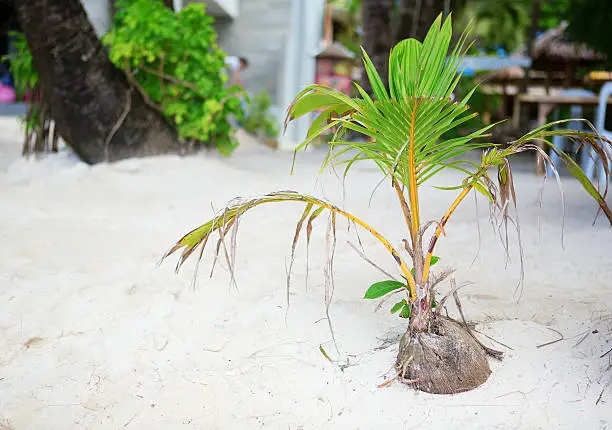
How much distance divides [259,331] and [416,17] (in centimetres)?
571

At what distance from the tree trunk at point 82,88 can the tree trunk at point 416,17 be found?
11.9 ft

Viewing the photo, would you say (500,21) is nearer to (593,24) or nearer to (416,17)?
(416,17)

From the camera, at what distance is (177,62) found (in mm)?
4957

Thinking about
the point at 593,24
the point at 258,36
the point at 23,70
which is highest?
the point at 258,36

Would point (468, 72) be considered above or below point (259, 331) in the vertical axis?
above

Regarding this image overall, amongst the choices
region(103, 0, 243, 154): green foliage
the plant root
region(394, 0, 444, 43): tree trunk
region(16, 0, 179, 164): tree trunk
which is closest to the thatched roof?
region(394, 0, 444, 43): tree trunk

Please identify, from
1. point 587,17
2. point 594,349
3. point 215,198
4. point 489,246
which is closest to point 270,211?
point 215,198

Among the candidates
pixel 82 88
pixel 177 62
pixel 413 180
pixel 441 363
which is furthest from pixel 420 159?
pixel 177 62

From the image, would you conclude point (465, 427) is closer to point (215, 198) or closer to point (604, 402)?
point (604, 402)

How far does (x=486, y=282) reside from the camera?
8.42 feet

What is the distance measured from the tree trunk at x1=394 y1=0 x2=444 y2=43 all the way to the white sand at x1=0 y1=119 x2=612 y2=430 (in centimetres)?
418

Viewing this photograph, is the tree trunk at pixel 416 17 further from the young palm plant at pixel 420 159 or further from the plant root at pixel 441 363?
the plant root at pixel 441 363

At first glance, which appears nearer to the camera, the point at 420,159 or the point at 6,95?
the point at 420,159

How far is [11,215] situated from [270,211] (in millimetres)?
1478
